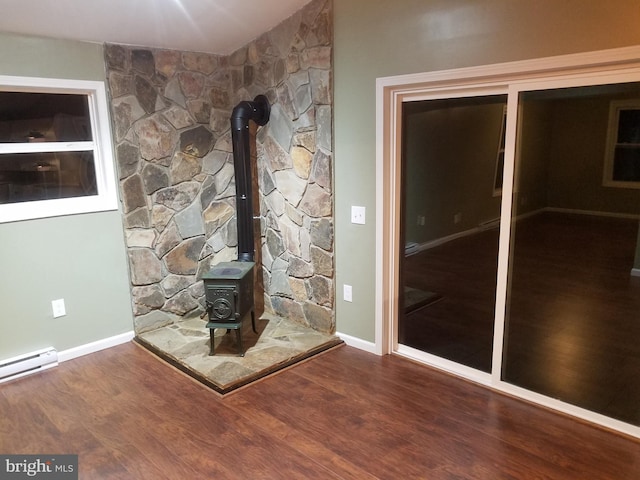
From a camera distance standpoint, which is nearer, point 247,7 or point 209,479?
point 209,479

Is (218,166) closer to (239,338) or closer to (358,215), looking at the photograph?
(358,215)

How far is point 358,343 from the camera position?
3514 mm

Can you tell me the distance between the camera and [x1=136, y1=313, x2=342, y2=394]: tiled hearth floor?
307cm

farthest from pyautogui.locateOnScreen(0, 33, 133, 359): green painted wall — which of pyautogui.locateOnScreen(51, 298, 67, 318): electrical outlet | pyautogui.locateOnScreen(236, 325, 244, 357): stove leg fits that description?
pyautogui.locateOnScreen(236, 325, 244, 357): stove leg

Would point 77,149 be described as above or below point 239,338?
above

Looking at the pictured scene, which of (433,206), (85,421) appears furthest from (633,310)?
(85,421)

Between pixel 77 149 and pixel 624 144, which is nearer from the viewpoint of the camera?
pixel 624 144

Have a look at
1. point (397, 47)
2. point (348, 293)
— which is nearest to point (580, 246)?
point (348, 293)

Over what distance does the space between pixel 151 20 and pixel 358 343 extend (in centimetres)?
269

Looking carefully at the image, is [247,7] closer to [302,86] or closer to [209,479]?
[302,86]

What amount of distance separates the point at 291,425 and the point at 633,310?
238 cm

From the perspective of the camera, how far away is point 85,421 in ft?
8.73

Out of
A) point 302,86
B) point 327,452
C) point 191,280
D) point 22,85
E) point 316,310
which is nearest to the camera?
point 327,452

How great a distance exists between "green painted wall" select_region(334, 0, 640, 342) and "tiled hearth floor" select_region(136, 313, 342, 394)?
0.38m
